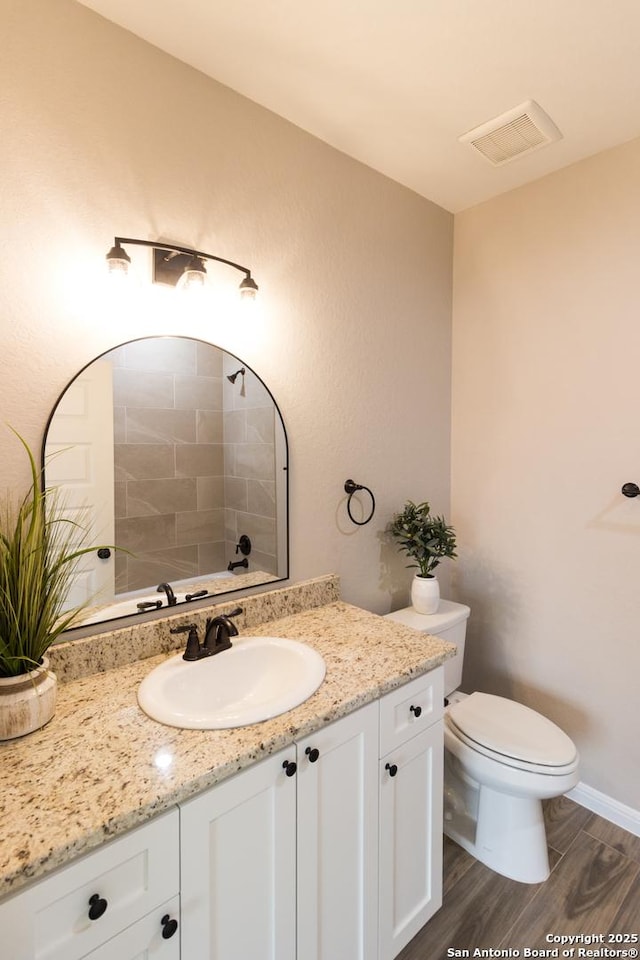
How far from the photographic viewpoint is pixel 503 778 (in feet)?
4.97

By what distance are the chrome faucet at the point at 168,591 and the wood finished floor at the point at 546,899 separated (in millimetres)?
1208

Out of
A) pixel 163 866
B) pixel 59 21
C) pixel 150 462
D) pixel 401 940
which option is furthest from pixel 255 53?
pixel 401 940

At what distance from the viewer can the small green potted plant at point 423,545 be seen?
194 cm

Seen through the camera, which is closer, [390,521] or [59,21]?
[59,21]

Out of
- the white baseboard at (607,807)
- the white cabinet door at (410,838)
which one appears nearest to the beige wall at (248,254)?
the white cabinet door at (410,838)

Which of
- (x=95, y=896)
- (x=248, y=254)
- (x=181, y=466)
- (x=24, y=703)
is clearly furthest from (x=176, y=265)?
(x=95, y=896)

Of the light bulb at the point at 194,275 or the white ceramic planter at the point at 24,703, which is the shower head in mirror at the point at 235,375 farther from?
the white ceramic planter at the point at 24,703

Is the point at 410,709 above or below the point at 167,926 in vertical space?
above

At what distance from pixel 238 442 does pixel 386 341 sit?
85cm

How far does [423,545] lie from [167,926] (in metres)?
1.42

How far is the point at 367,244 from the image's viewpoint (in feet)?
6.24

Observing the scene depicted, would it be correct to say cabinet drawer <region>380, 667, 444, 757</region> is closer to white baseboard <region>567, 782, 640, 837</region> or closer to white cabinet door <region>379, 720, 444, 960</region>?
white cabinet door <region>379, 720, 444, 960</region>

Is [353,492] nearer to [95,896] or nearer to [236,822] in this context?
Answer: [236,822]

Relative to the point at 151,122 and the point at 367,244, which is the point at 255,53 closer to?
the point at 151,122
